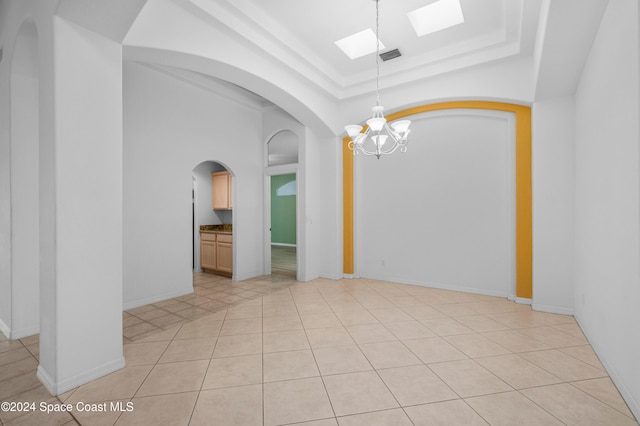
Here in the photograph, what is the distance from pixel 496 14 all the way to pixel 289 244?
9277mm

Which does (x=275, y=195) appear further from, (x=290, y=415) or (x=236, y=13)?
(x=290, y=415)

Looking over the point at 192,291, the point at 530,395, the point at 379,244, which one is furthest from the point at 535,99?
the point at 192,291

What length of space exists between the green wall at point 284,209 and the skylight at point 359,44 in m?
7.03

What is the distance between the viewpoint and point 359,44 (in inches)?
171

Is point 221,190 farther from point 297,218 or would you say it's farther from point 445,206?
point 445,206

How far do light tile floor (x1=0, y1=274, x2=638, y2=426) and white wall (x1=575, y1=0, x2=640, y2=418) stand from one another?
0.32m

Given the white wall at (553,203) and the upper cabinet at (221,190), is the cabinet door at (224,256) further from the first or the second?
the white wall at (553,203)

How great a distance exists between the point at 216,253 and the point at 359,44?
15.7 ft

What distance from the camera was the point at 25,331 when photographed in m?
3.15

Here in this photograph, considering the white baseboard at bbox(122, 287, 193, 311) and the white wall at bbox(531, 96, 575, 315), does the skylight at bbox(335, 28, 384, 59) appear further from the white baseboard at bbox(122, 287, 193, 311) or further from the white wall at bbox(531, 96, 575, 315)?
the white baseboard at bbox(122, 287, 193, 311)

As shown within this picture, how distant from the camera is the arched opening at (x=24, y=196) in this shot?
120 inches

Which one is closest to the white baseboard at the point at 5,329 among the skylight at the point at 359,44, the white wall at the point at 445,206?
the white wall at the point at 445,206

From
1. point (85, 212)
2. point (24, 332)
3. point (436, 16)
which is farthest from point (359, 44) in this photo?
point (24, 332)

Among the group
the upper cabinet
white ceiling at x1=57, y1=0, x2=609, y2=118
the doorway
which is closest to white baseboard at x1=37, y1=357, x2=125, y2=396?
white ceiling at x1=57, y1=0, x2=609, y2=118
